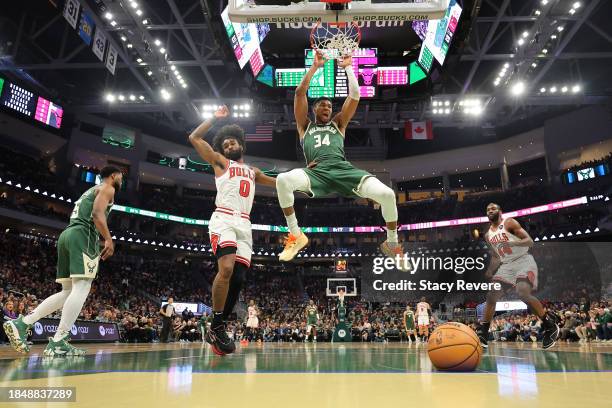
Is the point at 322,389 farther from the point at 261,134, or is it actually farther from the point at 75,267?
the point at 261,134

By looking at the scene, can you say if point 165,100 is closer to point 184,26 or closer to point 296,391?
point 184,26

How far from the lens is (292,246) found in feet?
16.9

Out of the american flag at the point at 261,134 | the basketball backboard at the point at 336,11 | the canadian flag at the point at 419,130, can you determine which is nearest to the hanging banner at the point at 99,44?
the american flag at the point at 261,134

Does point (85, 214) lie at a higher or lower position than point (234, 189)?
lower

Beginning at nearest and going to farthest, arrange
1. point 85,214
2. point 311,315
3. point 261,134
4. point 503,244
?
point 85,214
point 503,244
point 311,315
point 261,134

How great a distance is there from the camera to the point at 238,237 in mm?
4914

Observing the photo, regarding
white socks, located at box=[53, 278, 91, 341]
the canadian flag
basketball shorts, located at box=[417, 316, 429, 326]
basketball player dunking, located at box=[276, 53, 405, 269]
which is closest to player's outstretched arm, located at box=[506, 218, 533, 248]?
basketball player dunking, located at box=[276, 53, 405, 269]

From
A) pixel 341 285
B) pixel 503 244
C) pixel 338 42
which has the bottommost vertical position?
pixel 503 244

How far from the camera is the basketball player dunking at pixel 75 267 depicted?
509 cm

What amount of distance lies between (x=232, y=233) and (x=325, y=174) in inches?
48.5

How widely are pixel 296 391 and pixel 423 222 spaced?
37.8 meters

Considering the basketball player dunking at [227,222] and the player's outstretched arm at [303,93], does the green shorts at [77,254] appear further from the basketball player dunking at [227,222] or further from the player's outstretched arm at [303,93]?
the player's outstretched arm at [303,93]

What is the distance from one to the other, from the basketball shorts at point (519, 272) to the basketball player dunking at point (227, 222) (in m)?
4.54

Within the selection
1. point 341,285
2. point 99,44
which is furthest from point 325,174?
point 341,285
